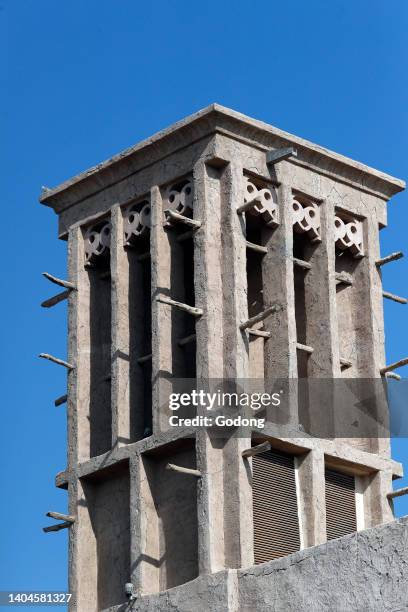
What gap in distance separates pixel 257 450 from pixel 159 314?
2.69 m

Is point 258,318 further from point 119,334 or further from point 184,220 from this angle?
point 119,334

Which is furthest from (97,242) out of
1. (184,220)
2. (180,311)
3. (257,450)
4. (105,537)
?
(257,450)

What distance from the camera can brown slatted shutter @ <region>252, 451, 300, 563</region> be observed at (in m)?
27.0

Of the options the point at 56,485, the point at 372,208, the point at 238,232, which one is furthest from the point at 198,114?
the point at 56,485

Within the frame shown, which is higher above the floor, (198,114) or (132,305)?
(198,114)

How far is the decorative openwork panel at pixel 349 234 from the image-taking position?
30.1 m

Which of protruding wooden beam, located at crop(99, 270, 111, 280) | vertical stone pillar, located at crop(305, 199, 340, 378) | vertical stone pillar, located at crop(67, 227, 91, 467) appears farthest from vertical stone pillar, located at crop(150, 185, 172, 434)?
vertical stone pillar, located at crop(305, 199, 340, 378)

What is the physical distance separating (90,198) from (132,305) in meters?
1.97

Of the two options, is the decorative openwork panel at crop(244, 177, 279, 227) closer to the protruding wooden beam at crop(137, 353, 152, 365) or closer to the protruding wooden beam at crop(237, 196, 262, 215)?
the protruding wooden beam at crop(237, 196, 262, 215)

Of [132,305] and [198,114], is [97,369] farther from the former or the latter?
[198,114]

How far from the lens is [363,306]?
3019cm

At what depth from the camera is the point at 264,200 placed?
28828 millimetres

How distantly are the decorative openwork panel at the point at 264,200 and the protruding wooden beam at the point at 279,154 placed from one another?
0.36 m

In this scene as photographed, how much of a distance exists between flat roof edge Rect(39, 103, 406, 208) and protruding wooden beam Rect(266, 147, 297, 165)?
0.26 meters
